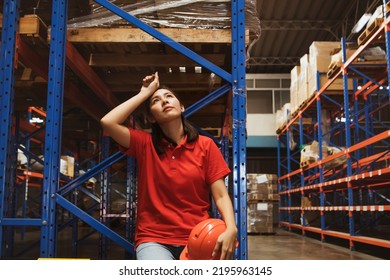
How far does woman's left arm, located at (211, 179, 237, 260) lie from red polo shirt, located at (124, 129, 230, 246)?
0.07 m

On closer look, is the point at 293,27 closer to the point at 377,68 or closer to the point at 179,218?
the point at 377,68

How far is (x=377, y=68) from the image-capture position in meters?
8.70

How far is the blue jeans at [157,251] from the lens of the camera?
2.36 m

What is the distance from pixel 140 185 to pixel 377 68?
24.6ft

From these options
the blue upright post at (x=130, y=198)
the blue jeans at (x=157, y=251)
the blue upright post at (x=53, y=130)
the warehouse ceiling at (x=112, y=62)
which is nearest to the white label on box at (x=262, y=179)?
the warehouse ceiling at (x=112, y=62)

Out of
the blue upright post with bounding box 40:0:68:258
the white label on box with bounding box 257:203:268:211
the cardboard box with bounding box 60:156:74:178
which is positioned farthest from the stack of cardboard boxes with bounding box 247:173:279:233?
the blue upright post with bounding box 40:0:68:258

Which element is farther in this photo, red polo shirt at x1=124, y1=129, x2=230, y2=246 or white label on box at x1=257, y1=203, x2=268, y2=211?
white label on box at x1=257, y1=203, x2=268, y2=211

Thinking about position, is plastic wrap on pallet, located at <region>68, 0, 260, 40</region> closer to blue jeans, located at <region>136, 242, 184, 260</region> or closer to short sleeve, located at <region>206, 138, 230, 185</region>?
short sleeve, located at <region>206, 138, 230, 185</region>

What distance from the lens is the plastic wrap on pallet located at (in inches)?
136

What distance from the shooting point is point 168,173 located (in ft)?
8.67

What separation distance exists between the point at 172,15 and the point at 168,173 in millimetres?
1519

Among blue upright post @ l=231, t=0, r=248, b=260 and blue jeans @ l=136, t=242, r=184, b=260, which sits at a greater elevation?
blue upright post @ l=231, t=0, r=248, b=260

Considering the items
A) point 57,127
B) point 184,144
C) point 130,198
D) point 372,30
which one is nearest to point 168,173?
point 184,144

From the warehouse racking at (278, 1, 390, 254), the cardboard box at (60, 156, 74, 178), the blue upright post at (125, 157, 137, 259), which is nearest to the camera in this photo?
the blue upright post at (125, 157, 137, 259)
